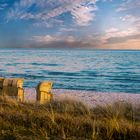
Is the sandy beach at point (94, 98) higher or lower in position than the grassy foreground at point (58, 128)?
lower

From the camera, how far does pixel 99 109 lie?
9.42 m

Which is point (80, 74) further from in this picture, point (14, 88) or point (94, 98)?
point (14, 88)

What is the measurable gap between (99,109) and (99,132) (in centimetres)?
323

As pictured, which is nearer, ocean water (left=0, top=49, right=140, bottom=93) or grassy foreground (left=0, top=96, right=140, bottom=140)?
grassy foreground (left=0, top=96, right=140, bottom=140)

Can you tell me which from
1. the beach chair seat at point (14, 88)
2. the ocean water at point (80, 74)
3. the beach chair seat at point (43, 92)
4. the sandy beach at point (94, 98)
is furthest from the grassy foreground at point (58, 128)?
the ocean water at point (80, 74)

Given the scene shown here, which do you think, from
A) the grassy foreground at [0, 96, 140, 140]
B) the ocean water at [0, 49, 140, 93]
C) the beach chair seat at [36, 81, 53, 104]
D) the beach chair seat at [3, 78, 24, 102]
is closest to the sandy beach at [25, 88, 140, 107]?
the beach chair seat at [36, 81, 53, 104]

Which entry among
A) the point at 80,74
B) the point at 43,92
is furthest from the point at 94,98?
the point at 80,74

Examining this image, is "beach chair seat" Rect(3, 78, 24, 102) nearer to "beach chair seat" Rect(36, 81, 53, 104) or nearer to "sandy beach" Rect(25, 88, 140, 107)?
"beach chair seat" Rect(36, 81, 53, 104)

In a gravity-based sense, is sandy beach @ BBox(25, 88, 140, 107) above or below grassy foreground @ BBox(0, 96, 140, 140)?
below

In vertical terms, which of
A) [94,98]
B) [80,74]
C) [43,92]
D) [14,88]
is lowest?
[94,98]

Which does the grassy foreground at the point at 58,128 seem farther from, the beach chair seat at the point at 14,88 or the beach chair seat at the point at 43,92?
the beach chair seat at the point at 14,88

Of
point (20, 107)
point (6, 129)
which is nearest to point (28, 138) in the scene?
point (6, 129)

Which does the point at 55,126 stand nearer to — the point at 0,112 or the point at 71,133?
the point at 71,133

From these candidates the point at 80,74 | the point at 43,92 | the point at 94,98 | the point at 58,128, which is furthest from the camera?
the point at 80,74
